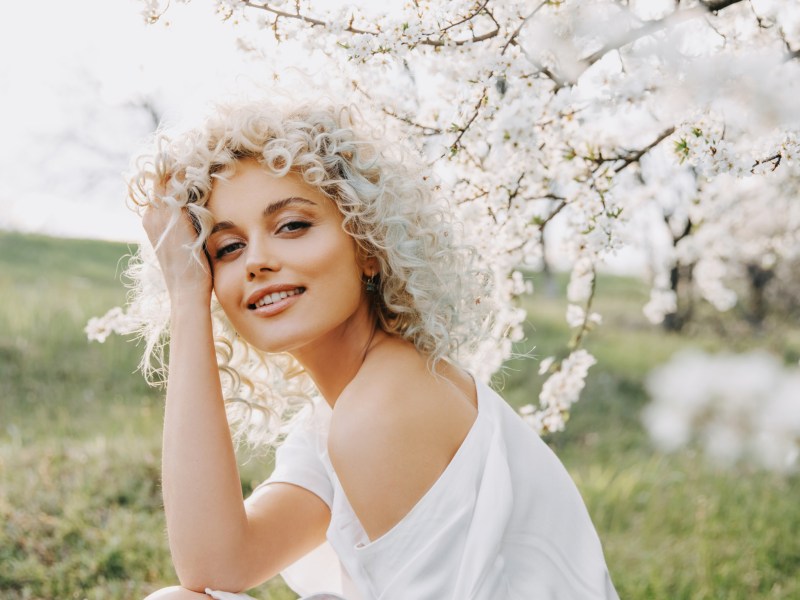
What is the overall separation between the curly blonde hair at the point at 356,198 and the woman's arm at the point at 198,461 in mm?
89

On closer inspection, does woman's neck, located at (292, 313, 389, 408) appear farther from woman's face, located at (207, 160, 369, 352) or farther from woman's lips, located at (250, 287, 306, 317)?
woman's lips, located at (250, 287, 306, 317)

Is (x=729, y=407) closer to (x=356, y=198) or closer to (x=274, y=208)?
(x=356, y=198)

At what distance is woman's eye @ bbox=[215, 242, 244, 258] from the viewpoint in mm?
1911

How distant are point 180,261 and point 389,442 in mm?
683

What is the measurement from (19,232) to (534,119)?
1368 cm

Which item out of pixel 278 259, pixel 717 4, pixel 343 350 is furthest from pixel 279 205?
pixel 717 4

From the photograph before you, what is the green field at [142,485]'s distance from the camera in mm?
3363

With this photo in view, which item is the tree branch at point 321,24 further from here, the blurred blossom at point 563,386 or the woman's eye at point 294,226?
the blurred blossom at point 563,386

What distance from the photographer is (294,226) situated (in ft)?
6.21

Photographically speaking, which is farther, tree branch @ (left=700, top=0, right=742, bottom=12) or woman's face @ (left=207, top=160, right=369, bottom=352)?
tree branch @ (left=700, top=0, right=742, bottom=12)

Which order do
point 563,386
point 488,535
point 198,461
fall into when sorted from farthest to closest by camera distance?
point 563,386
point 198,461
point 488,535

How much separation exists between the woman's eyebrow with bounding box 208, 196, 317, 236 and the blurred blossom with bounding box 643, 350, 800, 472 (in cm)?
445

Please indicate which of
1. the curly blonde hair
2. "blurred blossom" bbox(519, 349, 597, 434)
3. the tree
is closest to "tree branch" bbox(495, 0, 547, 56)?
the tree

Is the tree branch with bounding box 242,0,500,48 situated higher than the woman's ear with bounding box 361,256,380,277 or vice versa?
the tree branch with bounding box 242,0,500,48
